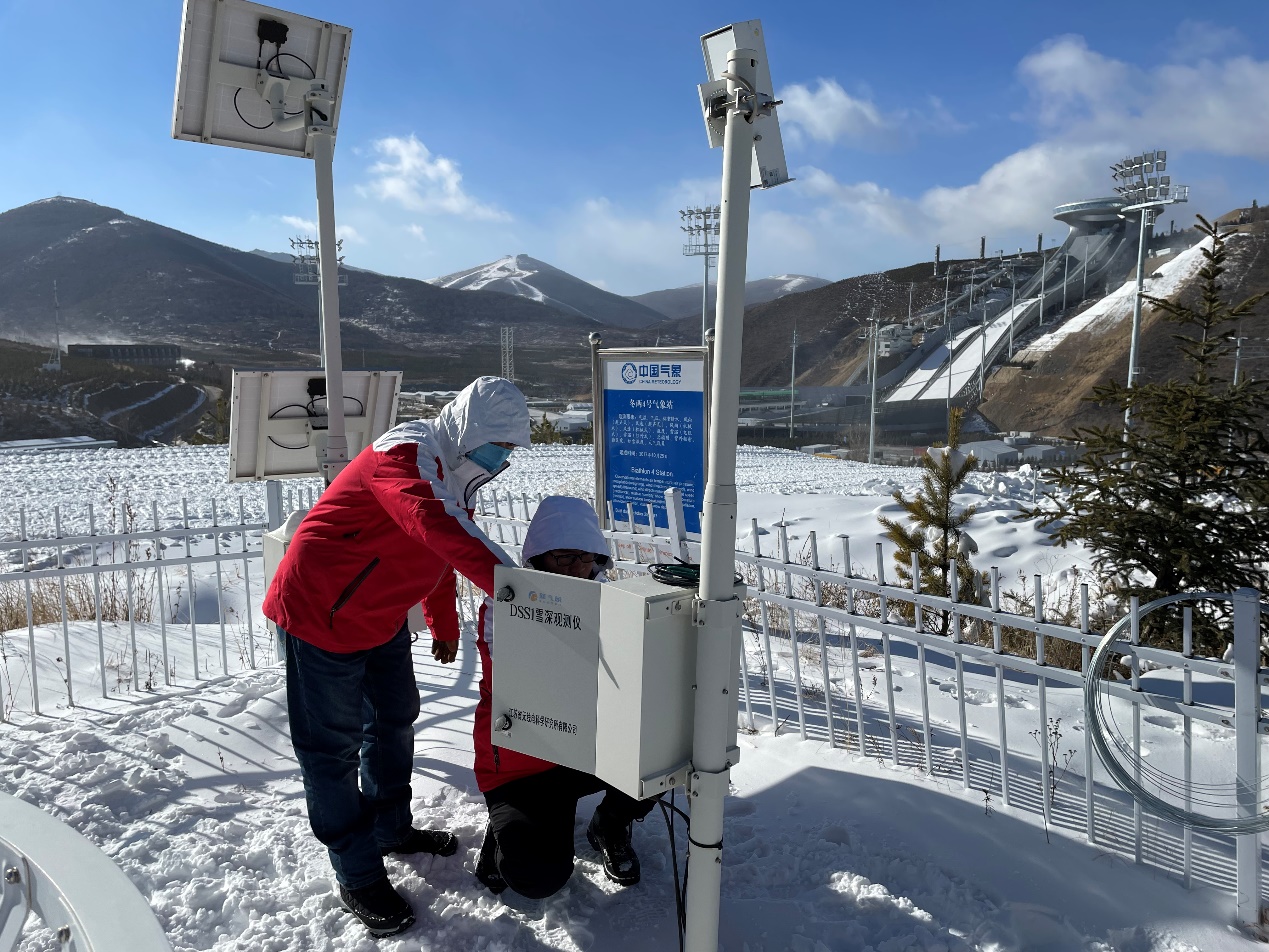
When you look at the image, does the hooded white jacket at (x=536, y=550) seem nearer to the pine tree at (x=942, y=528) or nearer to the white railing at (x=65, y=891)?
the white railing at (x=65, y=891)

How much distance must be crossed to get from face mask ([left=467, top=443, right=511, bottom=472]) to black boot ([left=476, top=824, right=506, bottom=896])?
1.26 meters

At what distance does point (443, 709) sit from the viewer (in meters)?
4.55

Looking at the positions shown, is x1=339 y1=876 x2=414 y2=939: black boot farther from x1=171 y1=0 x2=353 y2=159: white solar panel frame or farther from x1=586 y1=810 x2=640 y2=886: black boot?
x1=171 y1=0 x2=353 y2=159: white solar panel frame

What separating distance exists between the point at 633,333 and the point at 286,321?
183ft

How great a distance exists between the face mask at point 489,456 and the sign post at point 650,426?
237 centimetres

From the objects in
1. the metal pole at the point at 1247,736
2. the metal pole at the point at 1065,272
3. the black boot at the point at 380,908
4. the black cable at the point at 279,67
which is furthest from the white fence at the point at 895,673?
the metal pole at the point at 1065,272

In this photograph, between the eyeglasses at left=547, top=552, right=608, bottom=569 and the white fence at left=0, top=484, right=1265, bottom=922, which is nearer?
the eyeglasses at left=547, top=552, right=608, bottom=569

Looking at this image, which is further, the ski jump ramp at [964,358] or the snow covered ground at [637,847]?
the ski jump ramp at [964,358]

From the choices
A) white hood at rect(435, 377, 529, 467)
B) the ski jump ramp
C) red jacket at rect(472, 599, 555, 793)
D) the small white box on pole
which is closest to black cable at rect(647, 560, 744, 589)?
the small white box on pole

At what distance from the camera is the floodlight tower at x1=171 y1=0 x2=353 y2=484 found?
3670 millimetres

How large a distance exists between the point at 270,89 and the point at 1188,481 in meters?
6.36

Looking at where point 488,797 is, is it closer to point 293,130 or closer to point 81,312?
point 293,130

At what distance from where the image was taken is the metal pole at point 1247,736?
101 inches

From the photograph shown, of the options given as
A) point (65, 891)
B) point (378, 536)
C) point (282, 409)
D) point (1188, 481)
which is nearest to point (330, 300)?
point (282, 409)
